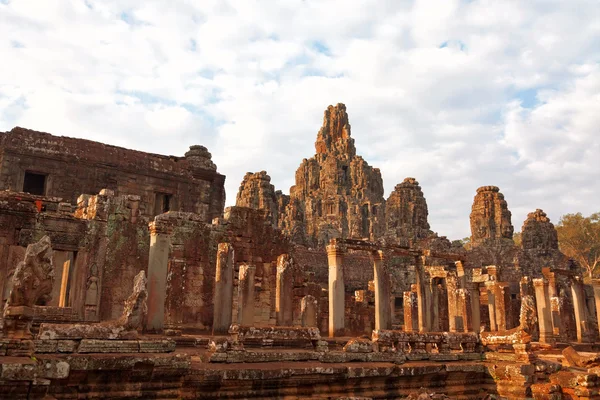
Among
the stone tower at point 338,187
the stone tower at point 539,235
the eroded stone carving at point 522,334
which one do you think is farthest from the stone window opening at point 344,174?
the eroded stone carving at point 522,334

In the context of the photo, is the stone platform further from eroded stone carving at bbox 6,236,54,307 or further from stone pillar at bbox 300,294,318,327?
stone pillar at bbox 300,294,318,327

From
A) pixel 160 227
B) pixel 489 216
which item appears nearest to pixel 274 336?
pixel 160 227

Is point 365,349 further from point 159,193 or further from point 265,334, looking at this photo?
point 159,193

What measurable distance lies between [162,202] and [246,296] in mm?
6847

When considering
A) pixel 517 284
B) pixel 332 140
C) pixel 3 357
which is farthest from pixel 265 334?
pixel 332 140

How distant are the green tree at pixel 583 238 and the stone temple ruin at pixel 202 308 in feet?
88.7

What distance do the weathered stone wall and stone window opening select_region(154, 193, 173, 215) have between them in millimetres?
95

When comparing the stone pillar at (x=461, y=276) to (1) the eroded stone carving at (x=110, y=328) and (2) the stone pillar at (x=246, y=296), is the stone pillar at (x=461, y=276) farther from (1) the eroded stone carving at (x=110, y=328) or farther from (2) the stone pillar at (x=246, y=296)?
(1) the eroded stone carving at (x=110, y=328)

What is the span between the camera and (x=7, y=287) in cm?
1323

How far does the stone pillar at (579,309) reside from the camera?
25.3m

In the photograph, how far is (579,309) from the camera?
2570 cm

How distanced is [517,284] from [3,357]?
3206cm

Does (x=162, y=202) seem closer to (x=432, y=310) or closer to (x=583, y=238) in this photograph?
(x=432, y=310)

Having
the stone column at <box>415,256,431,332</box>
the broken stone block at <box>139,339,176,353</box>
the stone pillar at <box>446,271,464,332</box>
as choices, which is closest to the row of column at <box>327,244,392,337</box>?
the stone column at <box>415,256,431,332</box>
